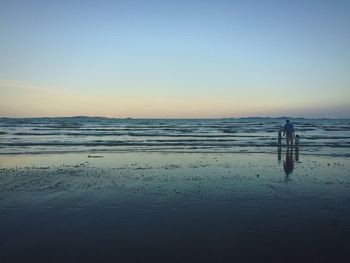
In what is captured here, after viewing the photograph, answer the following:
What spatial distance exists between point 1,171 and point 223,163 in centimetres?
1022

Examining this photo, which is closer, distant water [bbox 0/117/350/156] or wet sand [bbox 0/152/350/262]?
wet sand [bbox 0/152/350/262]

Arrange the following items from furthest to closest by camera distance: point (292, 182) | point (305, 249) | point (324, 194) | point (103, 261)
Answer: point (292, 182)
point (324, 194)
point (305, 249)
point (103, 261)

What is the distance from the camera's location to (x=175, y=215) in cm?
826

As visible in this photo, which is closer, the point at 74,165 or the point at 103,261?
the point at 103,261

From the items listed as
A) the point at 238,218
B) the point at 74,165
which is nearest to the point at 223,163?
the point at 74,165

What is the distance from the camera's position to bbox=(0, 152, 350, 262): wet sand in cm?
609

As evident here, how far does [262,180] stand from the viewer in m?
12.8

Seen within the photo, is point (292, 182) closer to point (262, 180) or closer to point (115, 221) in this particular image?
point (262, 180)

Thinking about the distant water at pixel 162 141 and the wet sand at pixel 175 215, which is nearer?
the wet sand at pixel 175 215

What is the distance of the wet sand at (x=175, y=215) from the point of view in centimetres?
609

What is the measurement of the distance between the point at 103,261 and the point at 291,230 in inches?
151

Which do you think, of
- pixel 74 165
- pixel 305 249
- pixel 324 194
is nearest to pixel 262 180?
pixel 324 194

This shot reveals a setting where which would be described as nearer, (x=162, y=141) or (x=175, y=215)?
(x=175, y=215)

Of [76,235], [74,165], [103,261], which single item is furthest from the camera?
[74,165]
